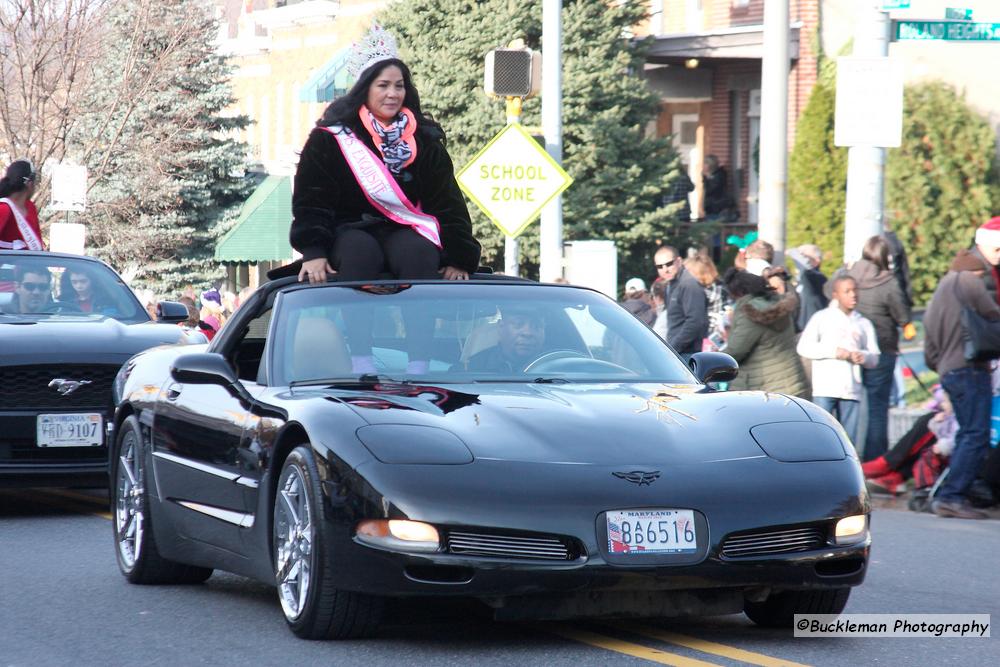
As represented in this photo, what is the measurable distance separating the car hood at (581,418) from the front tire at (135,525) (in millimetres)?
1733

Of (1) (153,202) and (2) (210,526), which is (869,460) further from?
(1) (153,202)

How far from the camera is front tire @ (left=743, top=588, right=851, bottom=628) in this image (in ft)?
21.8

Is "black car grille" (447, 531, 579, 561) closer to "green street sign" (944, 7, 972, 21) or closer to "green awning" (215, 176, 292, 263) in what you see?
"green street sign" (944, 7, 972, 21)

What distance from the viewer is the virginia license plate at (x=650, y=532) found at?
19.4 feet

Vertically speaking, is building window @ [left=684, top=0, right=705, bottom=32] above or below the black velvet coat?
above

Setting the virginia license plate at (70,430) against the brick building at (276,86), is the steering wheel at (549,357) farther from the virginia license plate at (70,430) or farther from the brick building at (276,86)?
the brick building at (276,86)

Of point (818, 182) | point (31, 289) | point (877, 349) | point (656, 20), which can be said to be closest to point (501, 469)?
point (31, 289)

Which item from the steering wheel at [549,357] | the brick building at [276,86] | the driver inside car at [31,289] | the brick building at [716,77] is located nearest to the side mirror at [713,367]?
the steering wheel at [549,357]

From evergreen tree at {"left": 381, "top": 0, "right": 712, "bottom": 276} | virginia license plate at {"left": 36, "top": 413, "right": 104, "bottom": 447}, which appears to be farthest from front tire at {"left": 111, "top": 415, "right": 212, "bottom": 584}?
evergreen tree at {"left": 381, "top": 0, "right": 712, "bottom": 276}

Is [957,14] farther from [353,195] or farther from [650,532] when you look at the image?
[650,532]

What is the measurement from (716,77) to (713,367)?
89.1 feet

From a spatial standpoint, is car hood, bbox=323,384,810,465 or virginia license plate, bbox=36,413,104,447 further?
virginia license plate, bbox=36,413,104,447

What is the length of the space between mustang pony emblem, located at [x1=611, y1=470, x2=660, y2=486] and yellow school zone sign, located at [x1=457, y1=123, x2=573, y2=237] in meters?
11.8

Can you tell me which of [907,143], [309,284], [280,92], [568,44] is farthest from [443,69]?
[309,284]
